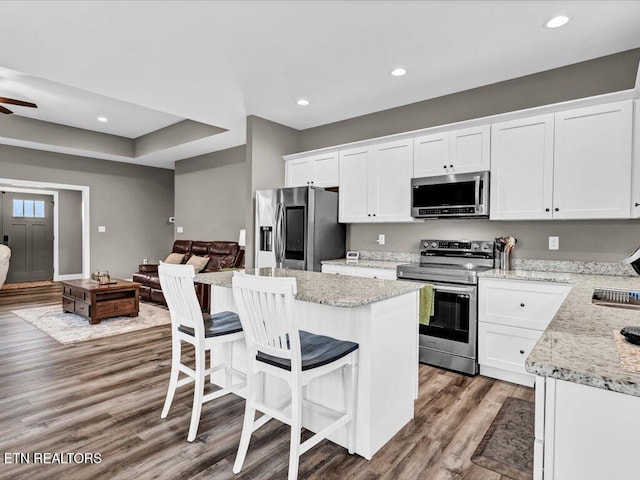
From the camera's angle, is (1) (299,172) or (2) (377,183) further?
(1) (299,172)

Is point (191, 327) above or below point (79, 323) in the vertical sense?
above

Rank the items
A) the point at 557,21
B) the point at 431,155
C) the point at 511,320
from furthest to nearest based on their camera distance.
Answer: the point at 431,155 < the point at 511,320 < the point at 557,21

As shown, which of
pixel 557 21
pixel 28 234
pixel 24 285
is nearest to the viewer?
pixel 557 21

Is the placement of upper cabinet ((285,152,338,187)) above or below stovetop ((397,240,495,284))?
above

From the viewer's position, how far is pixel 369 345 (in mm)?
1935

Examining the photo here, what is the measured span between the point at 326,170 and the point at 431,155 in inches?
53.6

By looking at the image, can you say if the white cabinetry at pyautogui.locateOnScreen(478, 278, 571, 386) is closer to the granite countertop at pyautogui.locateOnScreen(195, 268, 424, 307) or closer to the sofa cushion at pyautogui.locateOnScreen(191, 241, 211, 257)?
the granite countertop at pyautogui.locateOnScreen(195, 268, 424, 307)

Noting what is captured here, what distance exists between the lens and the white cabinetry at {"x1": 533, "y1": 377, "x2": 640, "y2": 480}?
0.81m

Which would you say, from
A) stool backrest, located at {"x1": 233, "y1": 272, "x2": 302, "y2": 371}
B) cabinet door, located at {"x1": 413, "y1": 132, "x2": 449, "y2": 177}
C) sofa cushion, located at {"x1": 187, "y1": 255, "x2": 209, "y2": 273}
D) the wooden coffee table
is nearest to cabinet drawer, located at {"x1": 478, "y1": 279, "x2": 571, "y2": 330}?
cabinet door, located at {"x1": 413, "y1": 132, "x2": 449, "y2": 177}

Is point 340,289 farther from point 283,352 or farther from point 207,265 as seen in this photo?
point 207,265

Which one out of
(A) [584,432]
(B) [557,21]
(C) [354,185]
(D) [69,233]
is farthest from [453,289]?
(D) [69,233]

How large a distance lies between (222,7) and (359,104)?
6.88 ft

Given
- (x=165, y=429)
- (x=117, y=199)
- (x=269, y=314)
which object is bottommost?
(x=165, y=429)

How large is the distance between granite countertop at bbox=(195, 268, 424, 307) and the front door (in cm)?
820
